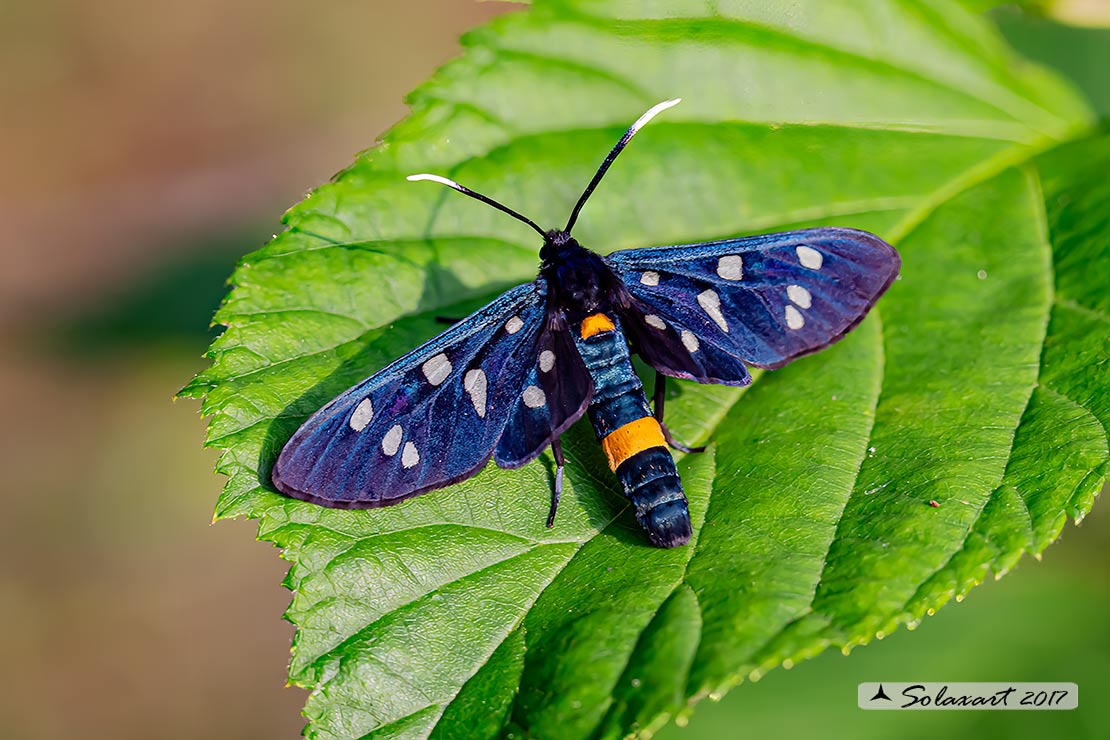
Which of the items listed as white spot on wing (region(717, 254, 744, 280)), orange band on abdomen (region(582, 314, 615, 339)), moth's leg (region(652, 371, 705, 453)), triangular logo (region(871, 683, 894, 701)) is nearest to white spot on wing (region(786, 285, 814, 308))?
white spot on wing (region(717, 254, 744, 280))

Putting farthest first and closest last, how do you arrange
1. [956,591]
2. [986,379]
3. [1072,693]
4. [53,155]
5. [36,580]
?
[53,155] < [36,580] < [1072,693] < [986,379] < [956,591]

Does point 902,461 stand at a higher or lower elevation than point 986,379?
lower

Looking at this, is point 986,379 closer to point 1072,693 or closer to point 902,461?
point 902,461

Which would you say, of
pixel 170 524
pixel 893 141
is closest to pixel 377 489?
pixel 893 141

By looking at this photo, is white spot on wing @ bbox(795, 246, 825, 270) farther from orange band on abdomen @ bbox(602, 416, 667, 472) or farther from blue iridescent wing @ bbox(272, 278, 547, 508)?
blue iridescent wing @ bbox(272, 278, 547, 508)

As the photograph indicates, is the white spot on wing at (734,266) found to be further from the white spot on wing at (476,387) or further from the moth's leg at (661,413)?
the white spot on wing at (476,387)
